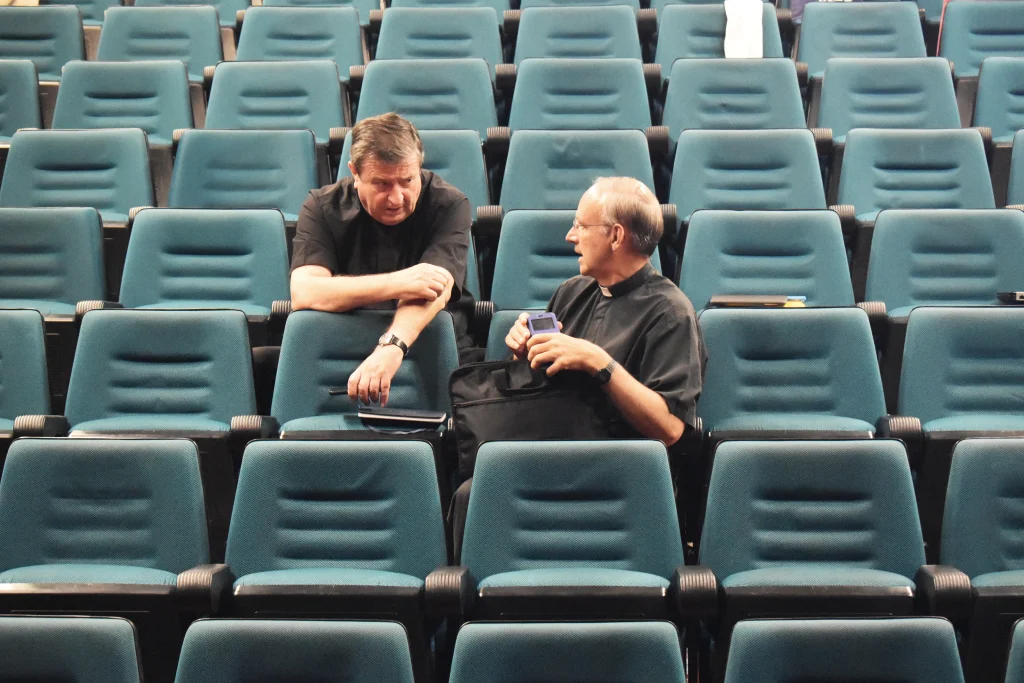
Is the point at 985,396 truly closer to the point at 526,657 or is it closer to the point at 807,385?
the point at 807,385

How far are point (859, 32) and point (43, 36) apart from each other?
3.53ft

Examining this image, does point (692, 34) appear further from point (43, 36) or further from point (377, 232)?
point (43, 36)

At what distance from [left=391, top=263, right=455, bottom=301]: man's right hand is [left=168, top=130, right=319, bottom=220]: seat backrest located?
0.35m

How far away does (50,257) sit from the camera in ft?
3.12

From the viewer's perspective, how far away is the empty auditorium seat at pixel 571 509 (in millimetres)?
636

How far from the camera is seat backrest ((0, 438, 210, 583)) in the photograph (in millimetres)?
657

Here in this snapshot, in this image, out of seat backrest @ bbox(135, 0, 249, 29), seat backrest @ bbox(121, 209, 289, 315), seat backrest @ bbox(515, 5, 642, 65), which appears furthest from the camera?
seat backrest @ bbox(135, 0, 249, 29)

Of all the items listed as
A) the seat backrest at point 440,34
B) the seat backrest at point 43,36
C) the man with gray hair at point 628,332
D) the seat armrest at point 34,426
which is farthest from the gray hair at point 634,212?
the seat backrest at point 43,36

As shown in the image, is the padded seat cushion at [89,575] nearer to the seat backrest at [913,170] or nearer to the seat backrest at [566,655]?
the seat backrest at [566,655]

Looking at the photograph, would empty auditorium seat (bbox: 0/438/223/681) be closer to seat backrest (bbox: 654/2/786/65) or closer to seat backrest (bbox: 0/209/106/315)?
seat backrest (bbox: 0/209/106/315)

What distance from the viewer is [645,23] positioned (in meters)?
1.46

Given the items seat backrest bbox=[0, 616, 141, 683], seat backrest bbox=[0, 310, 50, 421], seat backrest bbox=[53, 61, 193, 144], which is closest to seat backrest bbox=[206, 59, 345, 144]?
seat backrest bbox=[53, 61, 193, 144]

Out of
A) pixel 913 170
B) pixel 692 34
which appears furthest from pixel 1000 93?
pixel 692 34

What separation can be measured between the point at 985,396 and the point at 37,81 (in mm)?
1090
